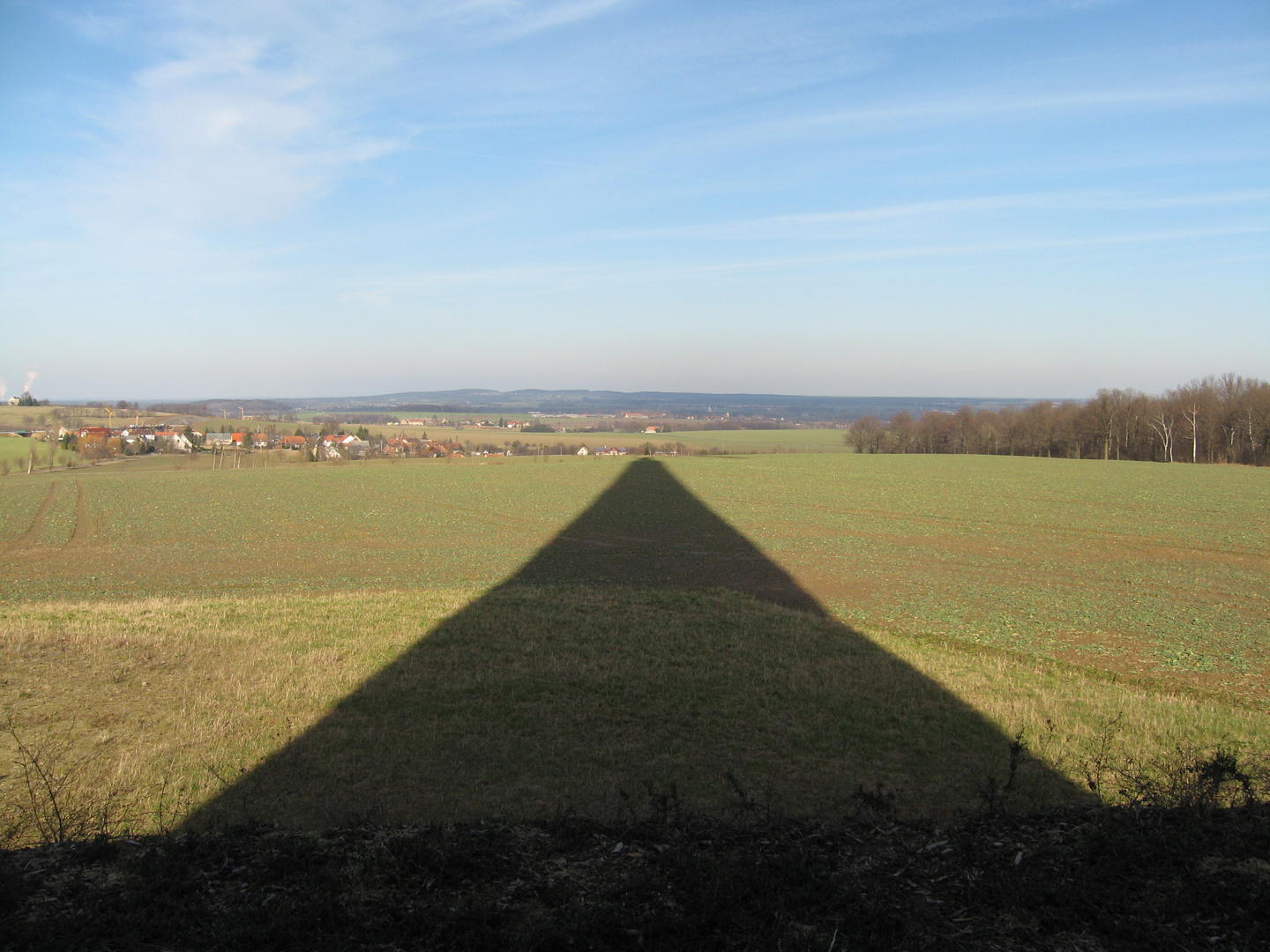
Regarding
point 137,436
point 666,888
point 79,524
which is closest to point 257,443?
point 137,436

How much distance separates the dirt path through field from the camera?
96.6 ft

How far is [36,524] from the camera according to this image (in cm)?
3334

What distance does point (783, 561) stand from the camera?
24.3m

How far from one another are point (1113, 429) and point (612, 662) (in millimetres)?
91931

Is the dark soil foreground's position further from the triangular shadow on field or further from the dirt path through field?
the dirt path through field

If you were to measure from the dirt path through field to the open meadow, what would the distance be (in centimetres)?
45

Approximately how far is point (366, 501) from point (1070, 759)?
3819 centimetres

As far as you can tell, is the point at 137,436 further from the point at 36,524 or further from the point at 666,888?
the point at 666,888

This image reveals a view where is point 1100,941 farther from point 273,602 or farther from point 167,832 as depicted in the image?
point 273,602

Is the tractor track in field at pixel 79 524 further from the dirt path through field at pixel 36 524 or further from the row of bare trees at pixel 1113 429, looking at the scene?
the row of bare trees at pixel 1113 429

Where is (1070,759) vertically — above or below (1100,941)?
below

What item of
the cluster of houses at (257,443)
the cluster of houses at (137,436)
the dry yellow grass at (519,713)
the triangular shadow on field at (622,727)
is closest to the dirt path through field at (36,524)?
the dry yellow grass at (519,713)

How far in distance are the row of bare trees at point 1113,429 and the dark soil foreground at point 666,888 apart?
87013mm

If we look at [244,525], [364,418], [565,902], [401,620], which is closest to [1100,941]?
[565,902]
